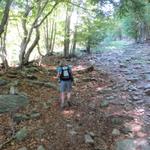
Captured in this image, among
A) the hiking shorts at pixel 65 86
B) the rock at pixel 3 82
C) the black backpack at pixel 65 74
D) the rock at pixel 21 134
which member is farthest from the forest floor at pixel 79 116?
the black backpack at pixel 65 74

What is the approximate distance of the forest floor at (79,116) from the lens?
24.3ft

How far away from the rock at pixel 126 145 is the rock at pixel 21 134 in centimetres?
247

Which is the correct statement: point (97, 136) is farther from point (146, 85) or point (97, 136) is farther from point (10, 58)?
point (10, 58)

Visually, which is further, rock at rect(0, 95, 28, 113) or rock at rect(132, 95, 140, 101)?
rock at rect(132, 95, 140, 101)

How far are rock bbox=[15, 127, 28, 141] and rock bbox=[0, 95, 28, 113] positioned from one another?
4.43ft

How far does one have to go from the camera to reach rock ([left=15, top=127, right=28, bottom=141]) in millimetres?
7477

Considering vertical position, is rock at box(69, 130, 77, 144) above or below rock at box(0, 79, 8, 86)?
below

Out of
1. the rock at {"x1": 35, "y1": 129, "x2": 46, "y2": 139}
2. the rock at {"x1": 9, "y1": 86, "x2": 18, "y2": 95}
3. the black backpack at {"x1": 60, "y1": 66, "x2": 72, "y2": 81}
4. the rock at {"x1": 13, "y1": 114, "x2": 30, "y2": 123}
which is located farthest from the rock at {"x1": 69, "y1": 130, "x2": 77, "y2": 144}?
the rock at {"x1": 9, "y1": 86, "x2": 18, "y2": 95}

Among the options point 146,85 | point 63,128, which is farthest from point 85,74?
point 63,128

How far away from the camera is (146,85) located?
12305mm

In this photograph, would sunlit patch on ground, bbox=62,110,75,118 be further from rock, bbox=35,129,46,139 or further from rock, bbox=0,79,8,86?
rock, bbox=0,79,8,86

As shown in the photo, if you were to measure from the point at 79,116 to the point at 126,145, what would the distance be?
6.72 ft

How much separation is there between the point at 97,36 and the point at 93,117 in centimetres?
1957

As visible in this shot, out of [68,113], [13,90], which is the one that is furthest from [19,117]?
[13,90]
